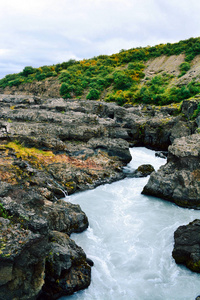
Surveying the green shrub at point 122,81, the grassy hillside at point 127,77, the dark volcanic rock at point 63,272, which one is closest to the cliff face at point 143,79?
the grassy hillside at point 127,77

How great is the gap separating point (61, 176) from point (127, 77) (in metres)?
46.2

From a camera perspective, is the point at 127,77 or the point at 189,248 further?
the point at 127,77

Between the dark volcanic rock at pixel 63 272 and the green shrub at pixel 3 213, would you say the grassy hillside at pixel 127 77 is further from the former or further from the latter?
the green shrub at pixel 3 213

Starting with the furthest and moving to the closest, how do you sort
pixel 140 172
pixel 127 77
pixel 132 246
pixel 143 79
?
pixel 143 79, pixel 127 77, pixel 140 172, pixel 132 246

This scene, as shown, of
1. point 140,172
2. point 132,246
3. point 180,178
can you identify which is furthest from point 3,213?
point 140,172

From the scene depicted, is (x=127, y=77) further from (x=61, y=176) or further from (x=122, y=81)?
(x=61, y=176)

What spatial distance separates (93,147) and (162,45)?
201ft

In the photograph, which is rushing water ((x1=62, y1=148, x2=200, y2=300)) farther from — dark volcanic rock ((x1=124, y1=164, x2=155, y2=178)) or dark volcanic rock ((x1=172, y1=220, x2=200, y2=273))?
dark volcanic rock ((x1=124, y1=164, x2=155, y2=178))

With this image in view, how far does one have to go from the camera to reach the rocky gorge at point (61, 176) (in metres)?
6.57

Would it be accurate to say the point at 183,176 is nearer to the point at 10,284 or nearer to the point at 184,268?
the point at 184,268

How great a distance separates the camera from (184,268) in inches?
372

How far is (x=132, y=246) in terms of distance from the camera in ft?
35.1

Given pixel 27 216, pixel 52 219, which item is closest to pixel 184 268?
pixel 52 219

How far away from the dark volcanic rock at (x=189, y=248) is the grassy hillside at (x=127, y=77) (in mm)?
34054
